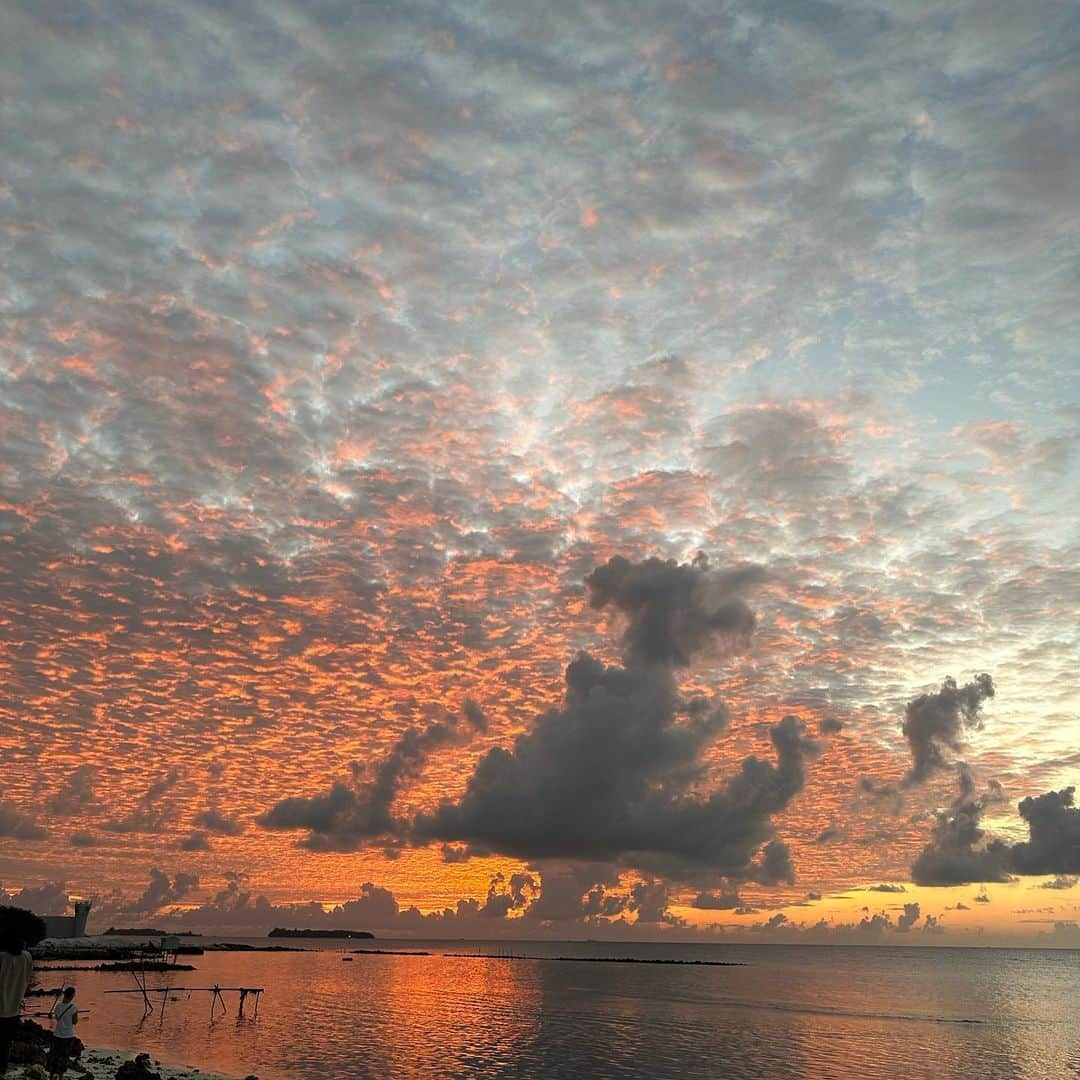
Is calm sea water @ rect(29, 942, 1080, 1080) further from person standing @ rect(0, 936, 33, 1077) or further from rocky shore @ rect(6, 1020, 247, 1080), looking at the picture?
person standing @ rect(0, 936, 33, 1077)

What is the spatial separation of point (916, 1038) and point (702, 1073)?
52264mm

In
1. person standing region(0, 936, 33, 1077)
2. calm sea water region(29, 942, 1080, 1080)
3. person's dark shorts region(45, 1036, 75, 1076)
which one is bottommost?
calm sea water region(29, 942, 1080, 1080)

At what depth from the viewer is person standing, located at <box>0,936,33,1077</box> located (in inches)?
754

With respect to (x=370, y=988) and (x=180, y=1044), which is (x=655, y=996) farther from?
(x=180, y=1044)

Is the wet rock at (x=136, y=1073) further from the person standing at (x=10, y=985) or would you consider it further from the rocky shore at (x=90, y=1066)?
the person standing at (x=10, y=985)

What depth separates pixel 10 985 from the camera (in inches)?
758

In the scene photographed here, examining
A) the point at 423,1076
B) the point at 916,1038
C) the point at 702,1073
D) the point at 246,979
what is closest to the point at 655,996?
the point at 916,1038

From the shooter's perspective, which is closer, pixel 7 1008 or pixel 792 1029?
pixel 7 1008

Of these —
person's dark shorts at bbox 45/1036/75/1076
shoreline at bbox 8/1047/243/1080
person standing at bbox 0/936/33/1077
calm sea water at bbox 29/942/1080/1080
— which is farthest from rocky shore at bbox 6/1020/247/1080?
person standing at bbox 0/936/33/1077

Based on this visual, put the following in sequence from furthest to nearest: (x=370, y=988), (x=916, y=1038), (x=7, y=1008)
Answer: (x=370, y=988) → (x=916, y=1038) → (x=7, y=1008)

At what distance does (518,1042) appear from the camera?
318 ft

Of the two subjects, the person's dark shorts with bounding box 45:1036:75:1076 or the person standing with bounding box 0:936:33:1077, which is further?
the person's dark shorts with bounding box 45:1036:75:1076

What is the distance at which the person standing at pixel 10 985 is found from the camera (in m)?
19.2

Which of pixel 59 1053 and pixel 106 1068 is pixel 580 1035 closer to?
pixel 106 1068
